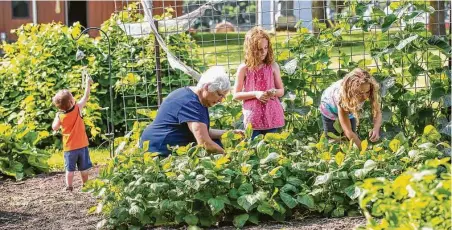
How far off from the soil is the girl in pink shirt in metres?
1.30

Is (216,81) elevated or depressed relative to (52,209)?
elevated

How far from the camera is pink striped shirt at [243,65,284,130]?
697 cm

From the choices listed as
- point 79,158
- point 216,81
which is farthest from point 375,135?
point 79,158

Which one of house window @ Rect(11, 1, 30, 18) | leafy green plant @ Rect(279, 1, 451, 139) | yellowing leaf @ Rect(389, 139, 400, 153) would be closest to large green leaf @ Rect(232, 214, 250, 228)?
yellowing leaf @ Rect(389, 139, 400, 153)

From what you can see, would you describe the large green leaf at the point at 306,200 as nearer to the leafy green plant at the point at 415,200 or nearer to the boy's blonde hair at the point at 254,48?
the boy's blonde hair at the point at 254,48

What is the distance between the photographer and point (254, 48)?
6902mm

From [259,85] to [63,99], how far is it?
61.4 inches

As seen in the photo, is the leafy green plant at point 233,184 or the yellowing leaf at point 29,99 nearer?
the leafy green plant at point 233,184

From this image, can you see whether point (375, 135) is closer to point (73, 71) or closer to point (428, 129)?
point (428, 129)

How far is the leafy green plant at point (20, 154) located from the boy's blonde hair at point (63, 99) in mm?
909

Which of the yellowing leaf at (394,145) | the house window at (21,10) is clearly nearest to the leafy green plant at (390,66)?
the yellowing leaf at (394,145)

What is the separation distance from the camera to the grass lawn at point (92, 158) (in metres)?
8.80

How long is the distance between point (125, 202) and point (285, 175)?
0.97 metres

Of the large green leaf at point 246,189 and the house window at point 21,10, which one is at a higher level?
the house window at point 21,10
